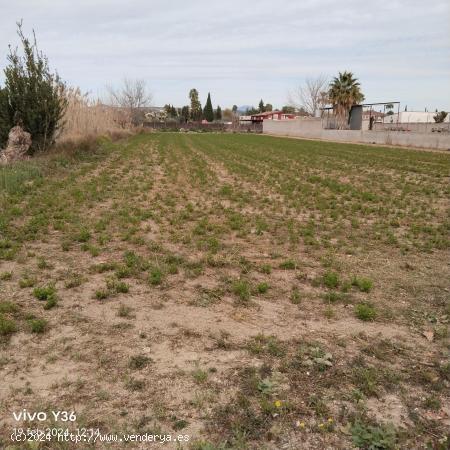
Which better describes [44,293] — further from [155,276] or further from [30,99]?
[30,99]

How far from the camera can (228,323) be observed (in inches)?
156

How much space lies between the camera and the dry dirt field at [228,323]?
2701 mm

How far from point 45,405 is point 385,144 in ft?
103

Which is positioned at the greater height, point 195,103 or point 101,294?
point 195,103

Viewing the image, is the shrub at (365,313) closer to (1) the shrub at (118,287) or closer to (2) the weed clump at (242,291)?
(2) the weed clump at (242,291)

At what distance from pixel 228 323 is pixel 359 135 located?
3312cm

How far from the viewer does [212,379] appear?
3096 millimetres

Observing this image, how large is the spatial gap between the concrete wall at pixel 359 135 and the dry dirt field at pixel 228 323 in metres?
20.1

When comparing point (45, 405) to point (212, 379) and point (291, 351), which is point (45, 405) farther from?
point (291, 351)

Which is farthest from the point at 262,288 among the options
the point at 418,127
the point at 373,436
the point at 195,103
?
the point at 195,103

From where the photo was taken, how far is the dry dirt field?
2.70 metres

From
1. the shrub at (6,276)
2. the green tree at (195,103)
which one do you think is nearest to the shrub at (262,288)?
the shrub at (6,276)

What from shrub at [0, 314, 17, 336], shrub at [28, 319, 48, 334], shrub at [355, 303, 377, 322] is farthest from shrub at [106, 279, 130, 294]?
shrub at [355, 303, 377, 322]

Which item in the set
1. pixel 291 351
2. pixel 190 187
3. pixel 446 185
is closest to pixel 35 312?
pixel 291 351
